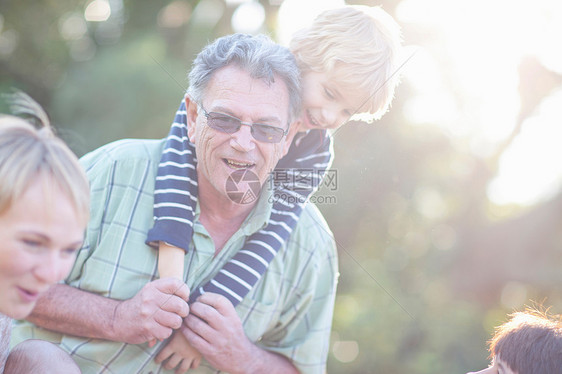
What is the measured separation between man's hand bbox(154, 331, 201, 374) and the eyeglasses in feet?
2.65

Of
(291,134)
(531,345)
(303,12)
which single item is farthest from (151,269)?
(303,12)

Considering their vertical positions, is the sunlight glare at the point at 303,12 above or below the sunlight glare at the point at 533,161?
above

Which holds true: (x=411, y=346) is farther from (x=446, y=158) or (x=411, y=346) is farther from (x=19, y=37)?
(x=19, y=37)

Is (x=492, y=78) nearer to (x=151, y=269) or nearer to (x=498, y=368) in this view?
(x=498, y=368)

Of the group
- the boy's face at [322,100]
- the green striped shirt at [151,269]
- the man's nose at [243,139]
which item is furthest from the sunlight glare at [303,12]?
the green striped shirt at [151,269]

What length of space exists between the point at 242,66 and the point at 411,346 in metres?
3.73

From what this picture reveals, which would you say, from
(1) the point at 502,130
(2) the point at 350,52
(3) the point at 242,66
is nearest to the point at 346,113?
(2) the point at 350,52

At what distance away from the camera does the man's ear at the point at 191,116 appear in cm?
228

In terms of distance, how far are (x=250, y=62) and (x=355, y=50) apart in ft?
1.69

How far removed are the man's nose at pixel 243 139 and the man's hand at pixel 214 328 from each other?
57 cm

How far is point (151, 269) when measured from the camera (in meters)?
2.20

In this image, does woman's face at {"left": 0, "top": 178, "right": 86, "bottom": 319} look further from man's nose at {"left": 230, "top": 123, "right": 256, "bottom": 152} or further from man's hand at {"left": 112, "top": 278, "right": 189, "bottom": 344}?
man's nose at {"left": 230, "top": 123, "right": 256, "bottom": 152}

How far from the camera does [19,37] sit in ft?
27.3

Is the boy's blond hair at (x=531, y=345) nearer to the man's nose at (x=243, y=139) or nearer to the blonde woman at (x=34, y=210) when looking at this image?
the man's nose at (x=243, y=139)
